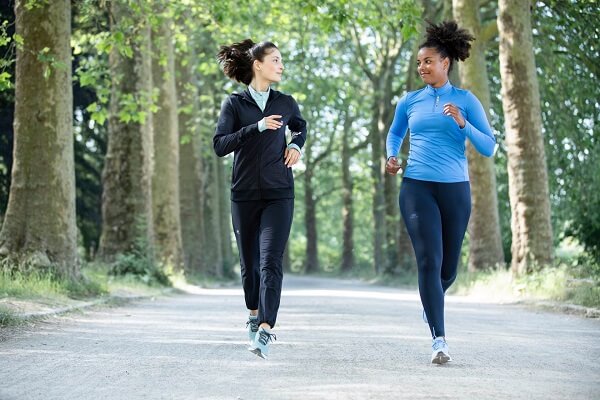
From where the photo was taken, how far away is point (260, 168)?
7633 mm

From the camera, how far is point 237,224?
7777 mm

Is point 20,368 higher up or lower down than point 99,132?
lower down

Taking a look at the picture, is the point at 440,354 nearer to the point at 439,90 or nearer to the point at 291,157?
the point at 291,157

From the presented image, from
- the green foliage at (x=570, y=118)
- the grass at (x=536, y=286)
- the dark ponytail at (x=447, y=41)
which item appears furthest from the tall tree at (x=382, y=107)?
the dark ponytail at (x=447, y=41)

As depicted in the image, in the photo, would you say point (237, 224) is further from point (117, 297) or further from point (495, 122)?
point (495, 122)

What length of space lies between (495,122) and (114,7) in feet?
31.7

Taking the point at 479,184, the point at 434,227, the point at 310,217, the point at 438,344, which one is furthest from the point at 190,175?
the point at 310,217

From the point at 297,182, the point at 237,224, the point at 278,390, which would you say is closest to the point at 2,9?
the point at 237,224

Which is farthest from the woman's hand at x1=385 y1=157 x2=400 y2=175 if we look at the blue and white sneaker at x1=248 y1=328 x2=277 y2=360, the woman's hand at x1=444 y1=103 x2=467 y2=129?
the blue and white sneaker at x1=248 y1=328 x2=277 y2=360

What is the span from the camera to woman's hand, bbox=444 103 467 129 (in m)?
7.37

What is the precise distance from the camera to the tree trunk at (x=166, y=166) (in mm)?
23125

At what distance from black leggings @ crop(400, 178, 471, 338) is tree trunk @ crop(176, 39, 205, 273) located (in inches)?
776

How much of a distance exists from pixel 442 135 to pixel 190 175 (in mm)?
21410

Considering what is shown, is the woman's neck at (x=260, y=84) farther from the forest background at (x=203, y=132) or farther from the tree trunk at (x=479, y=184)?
the tree trunk at (x=479, y=184)
